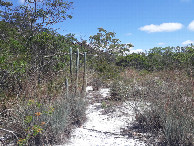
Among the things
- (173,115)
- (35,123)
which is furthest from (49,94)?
(173,115)

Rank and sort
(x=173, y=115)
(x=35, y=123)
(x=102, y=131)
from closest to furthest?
1. (x=35, y=123)
2. (x=173, y=115)
3. (x=102, y=131)

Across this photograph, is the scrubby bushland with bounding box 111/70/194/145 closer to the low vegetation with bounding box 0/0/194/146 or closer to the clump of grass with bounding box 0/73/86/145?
the low vegetation with bounding box 0/0/194/146

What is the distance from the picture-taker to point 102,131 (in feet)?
11.3

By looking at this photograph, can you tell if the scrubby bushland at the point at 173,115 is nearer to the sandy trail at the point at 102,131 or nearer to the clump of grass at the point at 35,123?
the sandy trail at the point at 102,131

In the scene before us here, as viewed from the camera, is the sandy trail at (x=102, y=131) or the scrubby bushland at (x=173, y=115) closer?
the scrubby bushland at (x=173, y=115)

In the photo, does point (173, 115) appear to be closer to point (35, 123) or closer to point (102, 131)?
point (102, 131)

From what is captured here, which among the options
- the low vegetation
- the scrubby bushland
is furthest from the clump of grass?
the scrubby bushland

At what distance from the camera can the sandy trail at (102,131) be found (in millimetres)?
2951

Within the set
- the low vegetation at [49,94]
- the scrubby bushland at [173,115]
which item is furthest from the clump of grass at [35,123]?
the scrubby bushland at [173,115]

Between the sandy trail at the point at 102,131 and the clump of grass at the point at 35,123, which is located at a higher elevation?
the clump of grass at the point at 35,123

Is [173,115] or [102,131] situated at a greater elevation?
[173,115]

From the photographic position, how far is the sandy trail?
2951 mm

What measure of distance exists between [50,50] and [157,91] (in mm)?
3209

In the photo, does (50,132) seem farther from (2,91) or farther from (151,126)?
(151,126)
